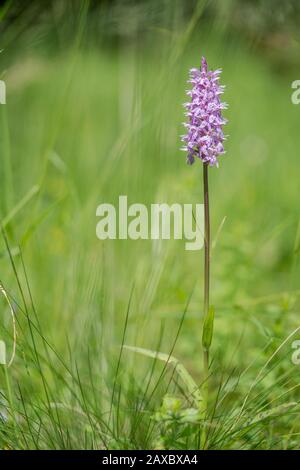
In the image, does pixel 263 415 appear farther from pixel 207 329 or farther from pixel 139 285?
pixel 139 285

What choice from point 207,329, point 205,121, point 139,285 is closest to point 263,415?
point 207,329

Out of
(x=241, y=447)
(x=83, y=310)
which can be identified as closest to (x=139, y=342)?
(x=83, y=310)

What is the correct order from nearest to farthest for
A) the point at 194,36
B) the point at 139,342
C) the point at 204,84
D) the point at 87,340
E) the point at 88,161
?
1. the point at 204,84
2. the point at 87,340
3. the point at 139,342
4. the point at 194,36
5. the point at 88,161

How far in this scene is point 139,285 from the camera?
57.4 inches

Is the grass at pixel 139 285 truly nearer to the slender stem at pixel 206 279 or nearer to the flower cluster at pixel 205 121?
the slender stem at pixel 206 279

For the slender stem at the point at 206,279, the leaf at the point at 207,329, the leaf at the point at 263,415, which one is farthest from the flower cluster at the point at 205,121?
the leaf at the point at 263,415

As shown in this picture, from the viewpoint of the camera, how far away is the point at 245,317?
1308mm

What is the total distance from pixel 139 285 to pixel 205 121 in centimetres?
71

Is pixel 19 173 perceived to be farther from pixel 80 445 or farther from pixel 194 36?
pixel 80 445

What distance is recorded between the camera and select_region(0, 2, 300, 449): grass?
93 centimetres

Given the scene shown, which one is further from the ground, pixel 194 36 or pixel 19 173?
pixel 194 36

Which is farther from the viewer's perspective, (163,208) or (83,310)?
(163,208)

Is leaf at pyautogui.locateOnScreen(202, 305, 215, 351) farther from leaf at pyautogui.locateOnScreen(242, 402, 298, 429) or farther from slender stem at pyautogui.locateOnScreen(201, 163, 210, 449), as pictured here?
leaf at pyautogui.locateOnScreen(242, 402, 298, 429)
